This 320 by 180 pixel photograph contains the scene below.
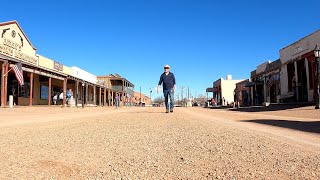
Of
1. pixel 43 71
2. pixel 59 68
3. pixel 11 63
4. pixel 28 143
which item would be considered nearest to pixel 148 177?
pixel 28 143

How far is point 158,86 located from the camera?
13586mm

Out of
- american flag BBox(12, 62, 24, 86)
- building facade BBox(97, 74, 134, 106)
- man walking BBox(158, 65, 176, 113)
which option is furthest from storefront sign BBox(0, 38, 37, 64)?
building facade BBox(97, 74, 134, 106)

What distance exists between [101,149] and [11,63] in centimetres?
2089

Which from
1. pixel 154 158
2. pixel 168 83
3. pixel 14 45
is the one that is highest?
pixel 14 45

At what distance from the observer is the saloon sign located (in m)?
25.1

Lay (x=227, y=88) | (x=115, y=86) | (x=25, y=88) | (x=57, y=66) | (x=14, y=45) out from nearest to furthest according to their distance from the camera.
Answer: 1. (x=14, y=45)
2. (x=25, y=88)
3. (x=57, y=66)
4. (x=115, y=86)
5. (x=227, y=88)

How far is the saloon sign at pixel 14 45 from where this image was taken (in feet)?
82.4

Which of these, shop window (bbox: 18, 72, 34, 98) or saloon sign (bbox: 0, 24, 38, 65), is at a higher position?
saloon sign (bbox: 0, 24, 38, 65)

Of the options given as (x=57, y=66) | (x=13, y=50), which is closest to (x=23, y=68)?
(x=13, y=50)

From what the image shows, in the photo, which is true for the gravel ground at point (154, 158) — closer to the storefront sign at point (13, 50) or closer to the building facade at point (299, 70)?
the storefront sign at point (13, 50)

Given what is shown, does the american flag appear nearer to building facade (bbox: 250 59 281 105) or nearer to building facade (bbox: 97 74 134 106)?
building facade (bbox: 250 59 281 105)

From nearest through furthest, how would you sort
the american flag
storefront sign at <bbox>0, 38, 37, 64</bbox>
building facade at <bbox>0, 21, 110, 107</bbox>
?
the american flag < building facade at <bbox>0, 21, 110, 107</bbox> < storefront sign at <bbox>0, 38, 37, 64</bbox>

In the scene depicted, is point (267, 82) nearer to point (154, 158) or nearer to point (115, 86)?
point (115, 86)

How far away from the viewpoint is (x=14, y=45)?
26.9 m
